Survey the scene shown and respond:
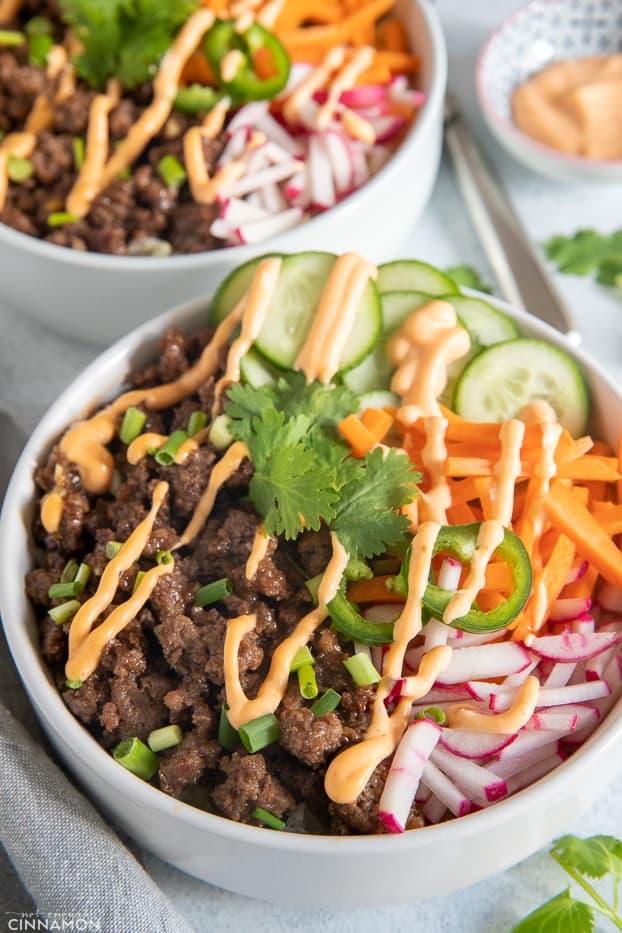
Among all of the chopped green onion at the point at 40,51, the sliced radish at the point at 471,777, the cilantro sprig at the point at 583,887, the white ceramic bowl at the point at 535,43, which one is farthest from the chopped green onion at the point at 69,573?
the white ceramic bowl at the point at 535,43

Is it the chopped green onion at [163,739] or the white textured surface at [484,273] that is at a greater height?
the chopped green onion at [163,739]

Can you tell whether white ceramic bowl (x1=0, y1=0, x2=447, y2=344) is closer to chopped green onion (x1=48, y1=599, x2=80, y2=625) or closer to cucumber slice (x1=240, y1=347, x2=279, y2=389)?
cucumber slice (x1=240, y1=347, x2=279, y2=389)

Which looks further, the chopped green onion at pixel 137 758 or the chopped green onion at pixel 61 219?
the chopped green onion at pixel 61 219

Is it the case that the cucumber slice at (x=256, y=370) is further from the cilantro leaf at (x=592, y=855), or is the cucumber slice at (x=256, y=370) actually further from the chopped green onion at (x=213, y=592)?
the cilantro leaf at (x=592, y=855)

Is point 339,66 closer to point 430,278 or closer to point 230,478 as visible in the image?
point 430,278

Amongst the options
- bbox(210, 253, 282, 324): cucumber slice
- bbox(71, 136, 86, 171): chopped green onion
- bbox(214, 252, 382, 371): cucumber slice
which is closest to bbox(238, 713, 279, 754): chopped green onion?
bbox(214, 252, 382, 371): cucumber slice

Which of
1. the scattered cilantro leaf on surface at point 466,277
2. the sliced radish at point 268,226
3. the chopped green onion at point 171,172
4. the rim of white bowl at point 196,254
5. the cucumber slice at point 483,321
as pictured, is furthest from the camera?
the scattered cilantro leaf on surface at point 466,277
